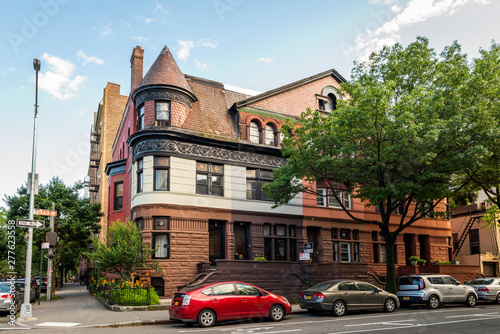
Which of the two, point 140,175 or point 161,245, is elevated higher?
point 140,175

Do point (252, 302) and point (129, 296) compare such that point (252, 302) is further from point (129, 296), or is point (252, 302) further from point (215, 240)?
point (215, 240)

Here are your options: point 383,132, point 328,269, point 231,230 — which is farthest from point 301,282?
point 383,132

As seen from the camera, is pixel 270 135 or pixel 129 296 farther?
pixel 270 135

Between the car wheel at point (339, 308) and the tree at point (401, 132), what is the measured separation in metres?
5.92

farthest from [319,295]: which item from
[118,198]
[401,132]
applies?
[118,198]

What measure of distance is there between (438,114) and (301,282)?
12.2m

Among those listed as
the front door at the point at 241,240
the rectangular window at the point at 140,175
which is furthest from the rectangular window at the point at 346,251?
the rectangular window at the point at 140,175

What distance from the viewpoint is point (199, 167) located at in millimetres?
26688

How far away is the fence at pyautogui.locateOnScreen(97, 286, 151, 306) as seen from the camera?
19688 millimetres

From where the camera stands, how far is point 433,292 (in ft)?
68.8

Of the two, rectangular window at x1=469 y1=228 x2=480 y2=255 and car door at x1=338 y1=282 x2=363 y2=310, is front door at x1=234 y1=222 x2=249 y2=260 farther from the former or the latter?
rectangular window at x1=469 y1=228 x2=480 y2=255

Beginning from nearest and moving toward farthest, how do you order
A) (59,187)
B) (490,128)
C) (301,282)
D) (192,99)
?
1. (490,128)
2. (301,282)
3. (192,99)
4. (59,187)

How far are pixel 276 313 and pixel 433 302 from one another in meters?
9.12

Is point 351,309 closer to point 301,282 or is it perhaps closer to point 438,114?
point 301,282
